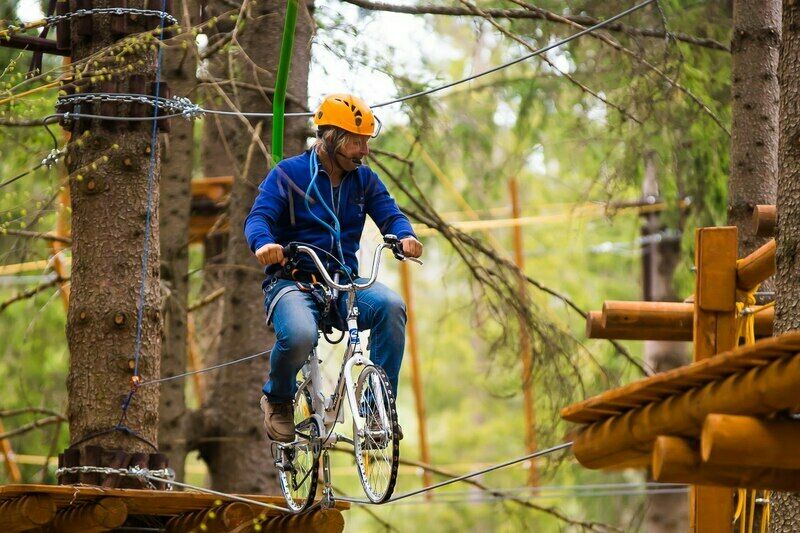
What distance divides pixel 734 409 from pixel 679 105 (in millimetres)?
6402

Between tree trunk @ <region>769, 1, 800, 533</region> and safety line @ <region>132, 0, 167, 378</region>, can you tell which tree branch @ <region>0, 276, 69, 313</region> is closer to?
safety line @ <region>132, 0, 167, 378</region>

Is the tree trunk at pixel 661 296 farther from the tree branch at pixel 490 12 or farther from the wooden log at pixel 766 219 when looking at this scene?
the wooden log at pixel 766 219

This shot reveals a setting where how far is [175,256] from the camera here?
1018cm

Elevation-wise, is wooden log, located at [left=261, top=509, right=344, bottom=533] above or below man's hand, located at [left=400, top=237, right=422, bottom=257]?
below

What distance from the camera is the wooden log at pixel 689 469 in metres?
4.12

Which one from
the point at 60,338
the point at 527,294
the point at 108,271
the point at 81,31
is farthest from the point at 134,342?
the point at 60,338

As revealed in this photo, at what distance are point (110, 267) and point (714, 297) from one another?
3.16 m

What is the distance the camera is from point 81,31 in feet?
23.2

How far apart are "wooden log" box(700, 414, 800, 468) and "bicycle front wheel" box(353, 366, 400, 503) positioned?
1634mm

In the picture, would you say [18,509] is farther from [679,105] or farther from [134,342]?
[679,105]

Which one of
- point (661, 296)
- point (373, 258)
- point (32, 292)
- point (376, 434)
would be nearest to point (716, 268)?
point (373, 258)

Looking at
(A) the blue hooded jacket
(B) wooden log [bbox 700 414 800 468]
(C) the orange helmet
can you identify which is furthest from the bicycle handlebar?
(B) wooden log [bbox 700 414 800 468]

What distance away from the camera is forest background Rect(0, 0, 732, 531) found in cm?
916

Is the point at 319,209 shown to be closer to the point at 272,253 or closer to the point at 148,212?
the point at 272,253
